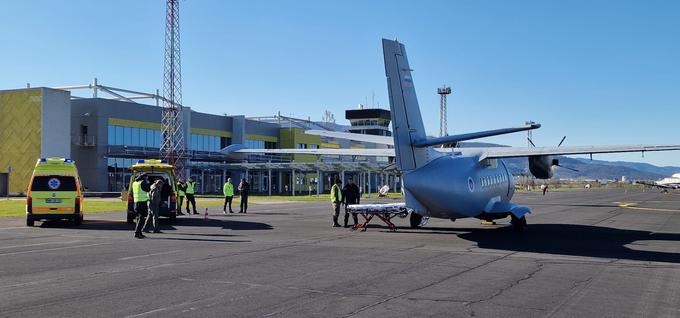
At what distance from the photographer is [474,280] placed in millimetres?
10312

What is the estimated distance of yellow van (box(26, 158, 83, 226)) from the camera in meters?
21.3

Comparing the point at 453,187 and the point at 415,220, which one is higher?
the point at 453,187

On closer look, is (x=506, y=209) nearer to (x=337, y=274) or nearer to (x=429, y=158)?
(x=429, y=158)

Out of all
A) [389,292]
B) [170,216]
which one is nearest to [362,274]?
[389,292]

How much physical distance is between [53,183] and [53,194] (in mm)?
442

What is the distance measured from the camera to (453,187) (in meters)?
17.2

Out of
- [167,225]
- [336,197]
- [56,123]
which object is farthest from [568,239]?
[56,123]

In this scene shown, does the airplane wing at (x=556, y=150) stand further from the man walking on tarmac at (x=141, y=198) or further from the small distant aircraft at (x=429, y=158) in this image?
the man walking on tarmac at (x=141, y=198)

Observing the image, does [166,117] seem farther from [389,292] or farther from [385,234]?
[389,292]

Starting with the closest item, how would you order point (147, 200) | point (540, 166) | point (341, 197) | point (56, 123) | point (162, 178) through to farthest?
point (147, 200), point (540, 166), point (341, 197), point (162, 178), point (56, 123)

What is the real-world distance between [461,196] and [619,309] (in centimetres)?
954

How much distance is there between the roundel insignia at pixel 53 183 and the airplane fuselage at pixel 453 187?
501 inches

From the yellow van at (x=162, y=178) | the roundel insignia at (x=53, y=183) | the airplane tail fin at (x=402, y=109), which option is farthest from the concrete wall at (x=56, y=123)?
the airplane tail fin at (x=402, y=109)

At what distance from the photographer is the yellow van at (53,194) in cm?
2130
